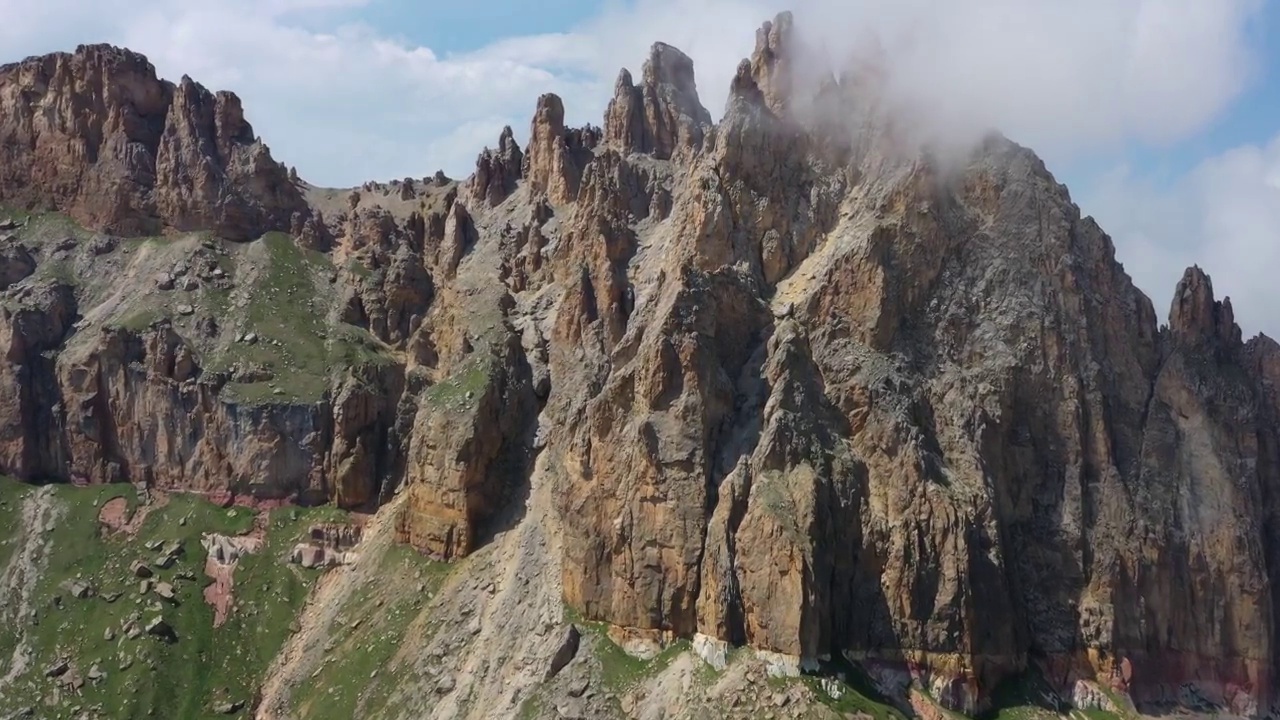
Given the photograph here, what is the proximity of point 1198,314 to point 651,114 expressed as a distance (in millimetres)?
73708

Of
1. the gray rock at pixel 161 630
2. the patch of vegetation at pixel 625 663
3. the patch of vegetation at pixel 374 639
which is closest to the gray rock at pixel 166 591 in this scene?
the gray rock at pixel 161 630

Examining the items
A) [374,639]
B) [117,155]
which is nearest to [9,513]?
[117,155]

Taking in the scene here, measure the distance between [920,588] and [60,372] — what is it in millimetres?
107298

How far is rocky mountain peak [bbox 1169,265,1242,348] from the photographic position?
9988 centimetres

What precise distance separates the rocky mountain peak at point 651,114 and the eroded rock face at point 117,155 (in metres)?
49.6

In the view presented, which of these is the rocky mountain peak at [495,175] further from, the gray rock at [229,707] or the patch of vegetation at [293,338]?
the gray rock at [229,707]

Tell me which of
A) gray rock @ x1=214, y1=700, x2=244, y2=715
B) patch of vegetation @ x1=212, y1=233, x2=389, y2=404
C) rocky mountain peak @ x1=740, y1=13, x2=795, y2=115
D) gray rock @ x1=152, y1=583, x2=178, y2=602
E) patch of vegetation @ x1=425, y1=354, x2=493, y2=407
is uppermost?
rocky mountain peak @ x1=740, y1=13, x2=795, y2=115

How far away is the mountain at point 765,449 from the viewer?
8462 cm

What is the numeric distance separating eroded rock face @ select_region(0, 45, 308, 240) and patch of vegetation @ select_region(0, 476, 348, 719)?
43.9m

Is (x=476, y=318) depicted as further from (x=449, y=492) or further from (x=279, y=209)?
(x=279, y=209)

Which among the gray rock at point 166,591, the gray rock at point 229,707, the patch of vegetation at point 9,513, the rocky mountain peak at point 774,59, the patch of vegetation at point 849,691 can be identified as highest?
the rocky mountain peak at point 774,59

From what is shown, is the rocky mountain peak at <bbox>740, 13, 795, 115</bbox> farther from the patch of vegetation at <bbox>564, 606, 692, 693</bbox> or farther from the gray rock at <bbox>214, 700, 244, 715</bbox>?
the gray rock at <bbox>214, 700, 244, 715</bbox>

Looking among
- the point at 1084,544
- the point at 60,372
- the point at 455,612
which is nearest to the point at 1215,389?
the point at 1084,544

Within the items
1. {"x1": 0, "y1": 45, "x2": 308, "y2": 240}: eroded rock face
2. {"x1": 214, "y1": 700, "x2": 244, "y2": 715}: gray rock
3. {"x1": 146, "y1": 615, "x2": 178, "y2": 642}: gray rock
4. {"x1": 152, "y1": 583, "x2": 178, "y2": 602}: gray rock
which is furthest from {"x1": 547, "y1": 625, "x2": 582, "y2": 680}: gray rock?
{"x1": 0, "y1": 45, "x2": 308, "y2": 240}: eroded rock face
